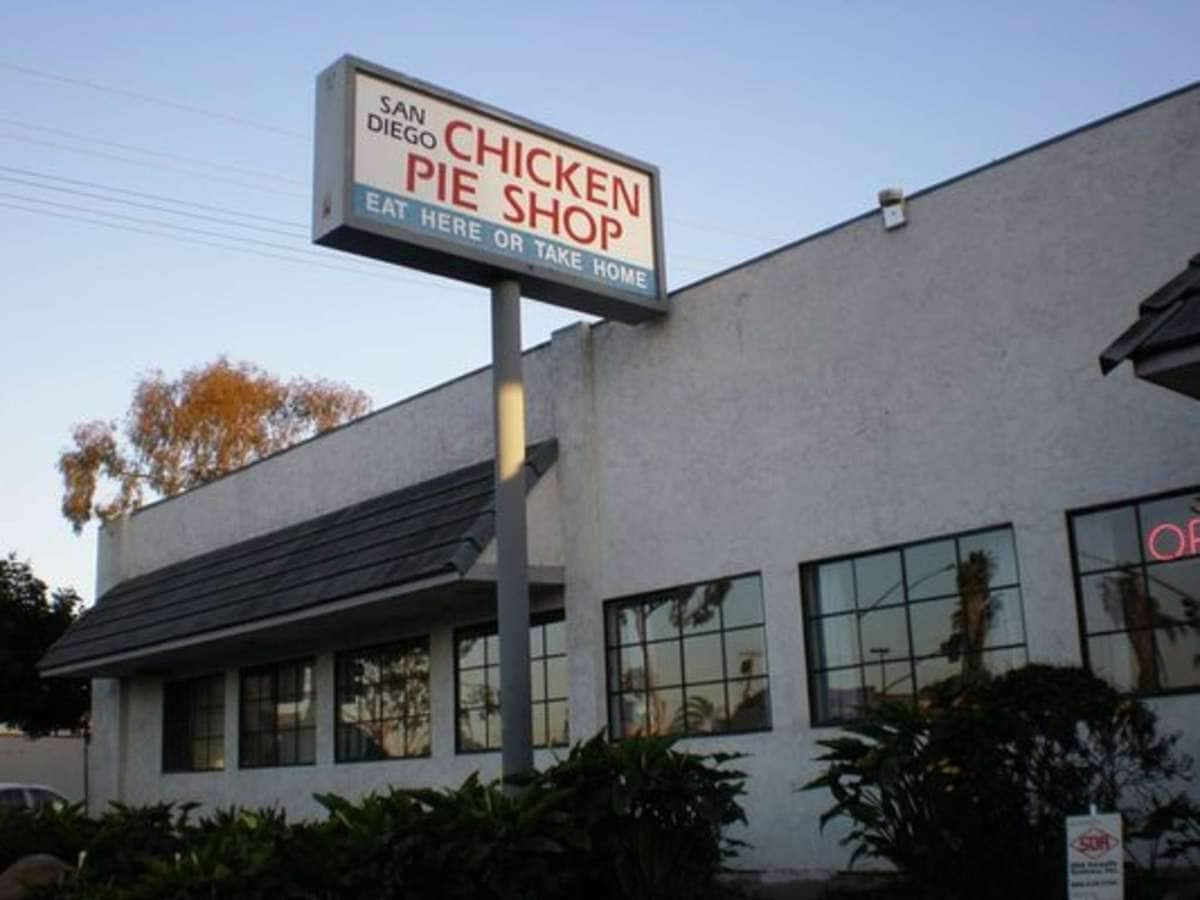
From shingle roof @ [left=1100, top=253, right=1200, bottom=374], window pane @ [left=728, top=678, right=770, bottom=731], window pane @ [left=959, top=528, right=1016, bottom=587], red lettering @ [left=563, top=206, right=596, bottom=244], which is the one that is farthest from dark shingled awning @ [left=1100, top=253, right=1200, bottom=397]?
red lettering @ [left=563, top=206, right=596, bottom=244]

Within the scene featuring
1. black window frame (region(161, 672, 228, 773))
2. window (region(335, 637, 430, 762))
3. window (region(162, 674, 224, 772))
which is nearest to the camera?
window (region(335, 637, 430, 762))

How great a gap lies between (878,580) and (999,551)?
125 cm

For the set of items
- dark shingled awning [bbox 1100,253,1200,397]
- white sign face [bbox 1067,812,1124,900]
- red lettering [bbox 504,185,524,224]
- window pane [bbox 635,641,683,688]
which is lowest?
white sign face [bbox 1067,812,1124,900]

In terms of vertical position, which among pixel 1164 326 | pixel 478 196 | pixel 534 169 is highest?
pixel 534 169

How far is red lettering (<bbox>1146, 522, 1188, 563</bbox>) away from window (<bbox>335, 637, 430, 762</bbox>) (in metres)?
9.31

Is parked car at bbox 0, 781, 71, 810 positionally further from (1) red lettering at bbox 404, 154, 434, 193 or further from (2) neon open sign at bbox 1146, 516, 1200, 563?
(2) neon open sign at bbox 1146, 516, 1200, 563

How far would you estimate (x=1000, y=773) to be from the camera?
887 centimetres

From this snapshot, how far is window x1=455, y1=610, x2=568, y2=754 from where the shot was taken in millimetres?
15531

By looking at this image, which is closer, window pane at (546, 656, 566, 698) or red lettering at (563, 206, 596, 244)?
red lettering at (563, 206, 596, 244)

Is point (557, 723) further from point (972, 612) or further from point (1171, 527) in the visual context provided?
point (1171, 527)

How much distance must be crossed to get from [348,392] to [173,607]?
24.6 m

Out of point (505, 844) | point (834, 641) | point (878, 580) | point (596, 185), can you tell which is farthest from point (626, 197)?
point (505, 844)

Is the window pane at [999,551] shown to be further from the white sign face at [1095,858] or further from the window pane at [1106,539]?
the white sign face at [1095,858]

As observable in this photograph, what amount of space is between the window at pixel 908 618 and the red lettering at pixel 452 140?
4794 mm
